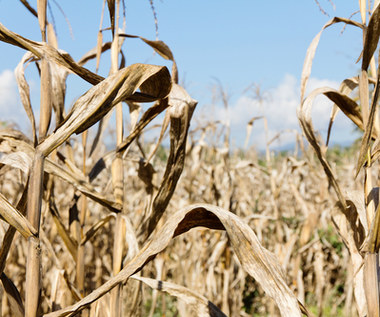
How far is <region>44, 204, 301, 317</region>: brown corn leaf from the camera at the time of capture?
0.82 meters

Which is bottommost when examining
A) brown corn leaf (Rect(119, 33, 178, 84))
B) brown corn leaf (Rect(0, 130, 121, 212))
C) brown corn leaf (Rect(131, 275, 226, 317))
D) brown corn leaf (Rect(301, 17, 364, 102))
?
brown corn leaf (Rect(131, 275, 226, 317))

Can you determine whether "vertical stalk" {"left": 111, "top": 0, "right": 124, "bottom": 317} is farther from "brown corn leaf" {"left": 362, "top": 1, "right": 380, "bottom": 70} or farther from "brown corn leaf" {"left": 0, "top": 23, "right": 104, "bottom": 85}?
"brown corn leaf" {"left": 362, "top": 1, "right": 380, "bottom": 70}

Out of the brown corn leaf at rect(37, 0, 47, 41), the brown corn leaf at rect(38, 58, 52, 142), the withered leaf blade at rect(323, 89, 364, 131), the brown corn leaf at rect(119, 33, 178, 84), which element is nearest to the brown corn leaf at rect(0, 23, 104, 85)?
the brown corn leaf at rect(38, 58, 52, 142)

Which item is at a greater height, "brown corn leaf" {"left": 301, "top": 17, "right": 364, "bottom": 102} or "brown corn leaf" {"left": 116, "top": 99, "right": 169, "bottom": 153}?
"brown corn leaf" {"left": 301, "top": 17, "right": 364, "bottom": 102}

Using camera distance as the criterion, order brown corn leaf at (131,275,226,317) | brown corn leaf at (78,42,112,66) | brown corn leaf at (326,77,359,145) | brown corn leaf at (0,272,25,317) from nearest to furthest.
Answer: brown corn leaf at (0,272,25,317), brown corn leaf at (131,275,226,317), brown corn leaf at (326,77,359,145), brown corn leaf at (78,42,112,66)

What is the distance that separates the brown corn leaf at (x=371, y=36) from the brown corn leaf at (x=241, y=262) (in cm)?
51

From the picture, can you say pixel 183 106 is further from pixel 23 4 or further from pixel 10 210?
pixel 23 4

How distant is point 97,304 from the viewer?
117cm

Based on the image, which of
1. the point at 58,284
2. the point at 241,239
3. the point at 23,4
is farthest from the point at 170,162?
the point at 23,4

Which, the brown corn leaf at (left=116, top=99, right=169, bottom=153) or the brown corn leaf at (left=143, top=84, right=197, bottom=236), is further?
the brown corn leaf at (left=116, top=99, right=169, bottom=153)

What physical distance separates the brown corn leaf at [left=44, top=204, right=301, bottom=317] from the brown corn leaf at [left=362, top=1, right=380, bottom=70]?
1.68ft

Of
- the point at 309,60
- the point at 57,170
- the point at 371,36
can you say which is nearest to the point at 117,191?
the point at 57,170

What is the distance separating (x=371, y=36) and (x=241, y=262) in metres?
0.60

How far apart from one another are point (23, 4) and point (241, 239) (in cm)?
105
